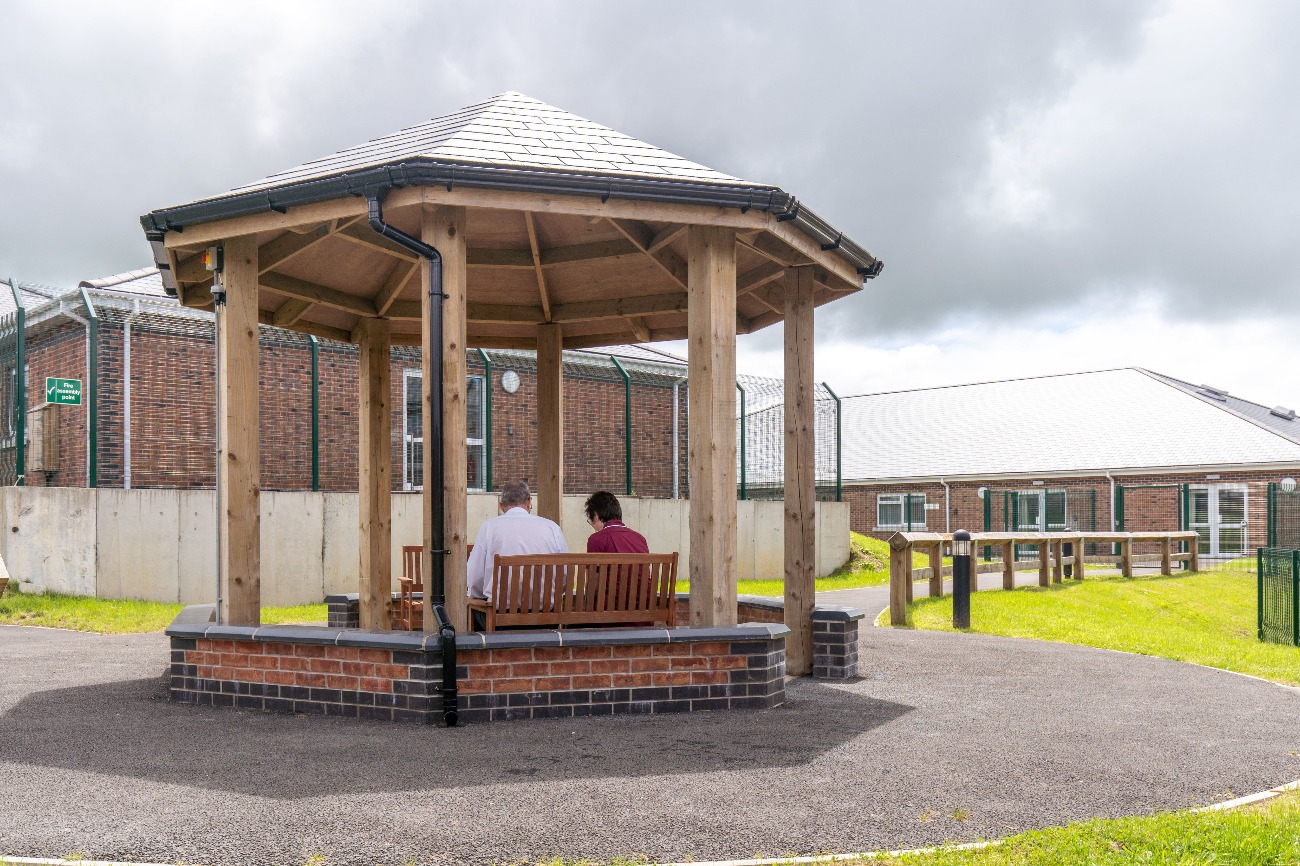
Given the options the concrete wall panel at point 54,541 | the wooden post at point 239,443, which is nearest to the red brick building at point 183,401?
the concrete wall panel at point 54,541

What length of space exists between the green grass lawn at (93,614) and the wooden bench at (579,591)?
687 cm

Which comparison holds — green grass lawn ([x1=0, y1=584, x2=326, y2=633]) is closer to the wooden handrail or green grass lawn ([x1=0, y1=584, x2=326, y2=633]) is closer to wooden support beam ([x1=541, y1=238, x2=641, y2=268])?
wooden support beam ([x1=541, y1=238, x2=641, y2=268])

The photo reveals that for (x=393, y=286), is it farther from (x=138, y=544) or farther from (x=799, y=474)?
(x=138, y=544)

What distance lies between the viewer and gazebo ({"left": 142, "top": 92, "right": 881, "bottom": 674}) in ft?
23.2

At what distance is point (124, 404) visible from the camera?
1797 centimetres

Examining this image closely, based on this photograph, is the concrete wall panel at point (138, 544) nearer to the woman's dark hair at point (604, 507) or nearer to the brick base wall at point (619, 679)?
the woman's dark hair at point (604, 507)

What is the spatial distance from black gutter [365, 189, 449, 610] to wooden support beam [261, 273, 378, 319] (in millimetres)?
2953

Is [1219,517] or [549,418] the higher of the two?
[549,418]

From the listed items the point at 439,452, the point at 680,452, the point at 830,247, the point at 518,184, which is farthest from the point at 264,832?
the point at 680,452

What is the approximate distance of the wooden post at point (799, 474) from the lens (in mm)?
8930

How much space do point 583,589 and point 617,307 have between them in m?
4.04

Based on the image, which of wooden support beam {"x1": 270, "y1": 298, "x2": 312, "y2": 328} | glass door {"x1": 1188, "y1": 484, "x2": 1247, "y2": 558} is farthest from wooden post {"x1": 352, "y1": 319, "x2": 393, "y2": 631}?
glass door {"x1": 1188, "y1": 484, "x2": 1247, "y2": 558}

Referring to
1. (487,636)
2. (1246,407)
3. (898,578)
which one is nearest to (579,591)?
(487,636)

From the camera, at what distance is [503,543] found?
787 cm
